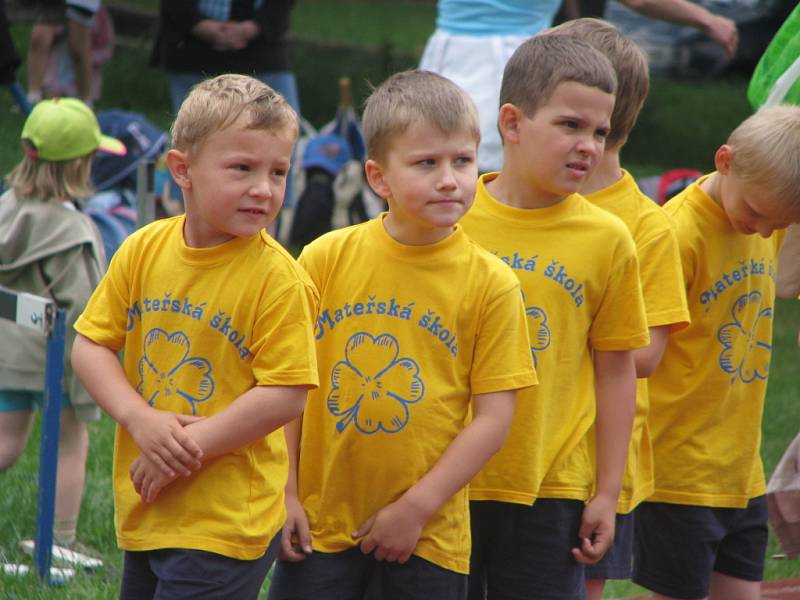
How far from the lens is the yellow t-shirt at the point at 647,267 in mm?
3443

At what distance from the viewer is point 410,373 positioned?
9.94 ft

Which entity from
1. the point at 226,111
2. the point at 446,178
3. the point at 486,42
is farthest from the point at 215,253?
the point at 486,42

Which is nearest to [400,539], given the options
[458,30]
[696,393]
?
[696,393]

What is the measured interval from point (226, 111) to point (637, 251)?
3.76 feet

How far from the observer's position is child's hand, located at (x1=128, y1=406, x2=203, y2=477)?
9.35ft

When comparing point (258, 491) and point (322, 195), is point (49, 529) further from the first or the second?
point (322, 195)

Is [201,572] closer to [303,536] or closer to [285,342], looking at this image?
[303,536]

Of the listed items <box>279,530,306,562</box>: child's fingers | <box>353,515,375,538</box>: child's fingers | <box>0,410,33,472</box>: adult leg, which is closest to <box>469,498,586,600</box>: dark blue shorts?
<box>353,515,375,538</box>: child's fingers

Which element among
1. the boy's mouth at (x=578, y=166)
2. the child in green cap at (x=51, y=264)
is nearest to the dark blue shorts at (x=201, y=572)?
the boy's mouth at (x=578, y=166)

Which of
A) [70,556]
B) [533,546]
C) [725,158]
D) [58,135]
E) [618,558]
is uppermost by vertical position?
[725,158]

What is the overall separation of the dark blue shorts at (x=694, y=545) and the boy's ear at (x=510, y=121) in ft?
3.87

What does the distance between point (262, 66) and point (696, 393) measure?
15.1ft

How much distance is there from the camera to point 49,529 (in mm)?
4344

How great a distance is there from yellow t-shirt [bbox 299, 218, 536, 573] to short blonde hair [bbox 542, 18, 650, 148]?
737mm
